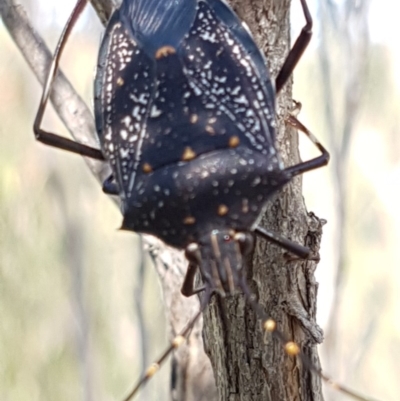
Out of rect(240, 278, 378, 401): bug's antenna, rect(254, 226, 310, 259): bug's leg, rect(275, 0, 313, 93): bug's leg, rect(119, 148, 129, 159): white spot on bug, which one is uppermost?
rect(275, 0, 313, 93): bug's leg

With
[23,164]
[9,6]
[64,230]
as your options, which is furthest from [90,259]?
[9,6]

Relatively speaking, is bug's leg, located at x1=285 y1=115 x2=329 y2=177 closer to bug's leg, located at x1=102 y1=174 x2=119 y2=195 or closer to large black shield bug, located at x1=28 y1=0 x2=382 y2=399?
large black shield bug, located at x1=28 y1=0 x2=382 y2=399

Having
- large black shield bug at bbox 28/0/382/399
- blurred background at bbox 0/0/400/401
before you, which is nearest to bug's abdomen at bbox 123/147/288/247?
large black shield bug at bbox 28/0/382/399

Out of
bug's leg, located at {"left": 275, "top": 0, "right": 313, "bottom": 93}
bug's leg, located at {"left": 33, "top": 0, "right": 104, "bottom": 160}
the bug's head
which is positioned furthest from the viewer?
bug's leg, located at {"left": 33, "top": 0, "right": 104, "bottom": 160}

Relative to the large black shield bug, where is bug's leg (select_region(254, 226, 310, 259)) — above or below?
below

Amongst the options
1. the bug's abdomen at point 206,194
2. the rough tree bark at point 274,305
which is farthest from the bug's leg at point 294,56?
the bug's abdomen at point 206,194

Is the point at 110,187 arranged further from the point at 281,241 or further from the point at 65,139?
the point at 281,241

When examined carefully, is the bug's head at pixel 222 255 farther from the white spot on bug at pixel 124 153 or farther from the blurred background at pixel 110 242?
the blurred background at pixel 110 242
